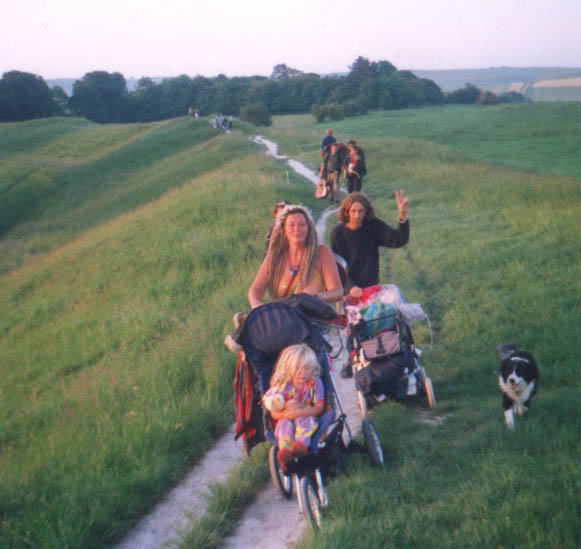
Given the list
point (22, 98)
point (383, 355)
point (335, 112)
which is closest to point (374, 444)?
point (383, 355)

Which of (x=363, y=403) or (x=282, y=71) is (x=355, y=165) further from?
(x=282, y=71)

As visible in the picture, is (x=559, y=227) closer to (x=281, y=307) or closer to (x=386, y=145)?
(x=281, y=307)

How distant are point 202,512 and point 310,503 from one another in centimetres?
85

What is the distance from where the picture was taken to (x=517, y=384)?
13.2 ft

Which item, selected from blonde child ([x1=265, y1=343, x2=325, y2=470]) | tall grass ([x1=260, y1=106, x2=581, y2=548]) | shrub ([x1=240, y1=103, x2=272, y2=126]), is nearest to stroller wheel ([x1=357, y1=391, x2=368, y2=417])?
tall grass ([x1=260, y1=106, x2=581, y2=548])

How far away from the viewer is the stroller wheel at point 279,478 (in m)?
3.82

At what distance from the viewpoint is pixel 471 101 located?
9138cm

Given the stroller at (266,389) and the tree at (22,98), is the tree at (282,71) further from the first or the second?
the stroller at (266,389)

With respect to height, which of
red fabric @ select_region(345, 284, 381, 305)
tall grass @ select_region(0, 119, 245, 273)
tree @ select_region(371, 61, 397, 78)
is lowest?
tall grass @ select_region(0, 119, 245, 273)

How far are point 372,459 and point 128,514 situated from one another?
1.81 meters

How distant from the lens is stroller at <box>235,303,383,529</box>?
3.71 meters

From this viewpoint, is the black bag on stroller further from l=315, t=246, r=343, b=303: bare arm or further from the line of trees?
the line of trees

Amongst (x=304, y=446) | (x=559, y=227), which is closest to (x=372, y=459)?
(x=304, y=446)

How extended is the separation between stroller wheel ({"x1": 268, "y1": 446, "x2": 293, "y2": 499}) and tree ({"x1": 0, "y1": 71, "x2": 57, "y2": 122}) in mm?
92611
